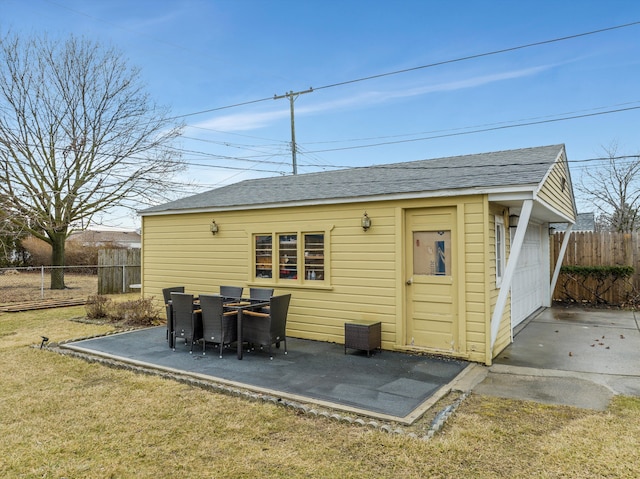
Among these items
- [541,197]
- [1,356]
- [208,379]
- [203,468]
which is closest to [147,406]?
[208,379]

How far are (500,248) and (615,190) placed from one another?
18.1 m

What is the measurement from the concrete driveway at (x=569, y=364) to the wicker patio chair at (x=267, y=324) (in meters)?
2.76

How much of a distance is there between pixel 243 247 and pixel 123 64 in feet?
40.1

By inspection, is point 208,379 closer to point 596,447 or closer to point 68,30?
point 596,447

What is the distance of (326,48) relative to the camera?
39.9ft

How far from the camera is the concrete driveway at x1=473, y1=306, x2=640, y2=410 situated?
4461mm

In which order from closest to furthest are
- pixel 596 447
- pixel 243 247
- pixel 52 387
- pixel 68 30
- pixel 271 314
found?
pixel 596 447, pixel 52 387, pixel 271 314, pixel 243 247, pixel 68 30

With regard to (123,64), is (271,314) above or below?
below

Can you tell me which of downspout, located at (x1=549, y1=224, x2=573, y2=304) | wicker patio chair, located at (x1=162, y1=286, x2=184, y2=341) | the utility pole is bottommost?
wicker patio chair, located at (x1=162, y1=286, x2=184, y2=341)

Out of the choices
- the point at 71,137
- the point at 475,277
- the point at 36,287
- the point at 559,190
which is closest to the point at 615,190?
the point at 559,190

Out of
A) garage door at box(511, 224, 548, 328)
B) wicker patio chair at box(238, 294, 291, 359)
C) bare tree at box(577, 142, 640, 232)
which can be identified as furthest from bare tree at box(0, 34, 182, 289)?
bare tree at box(577, 142, 640, 232)

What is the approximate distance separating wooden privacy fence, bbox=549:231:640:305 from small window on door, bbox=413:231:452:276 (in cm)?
718

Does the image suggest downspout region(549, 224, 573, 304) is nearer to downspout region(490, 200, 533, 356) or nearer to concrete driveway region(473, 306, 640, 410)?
concrete driveway region(473, 306, 640, 410)

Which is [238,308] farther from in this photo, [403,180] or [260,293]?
[403,180]
